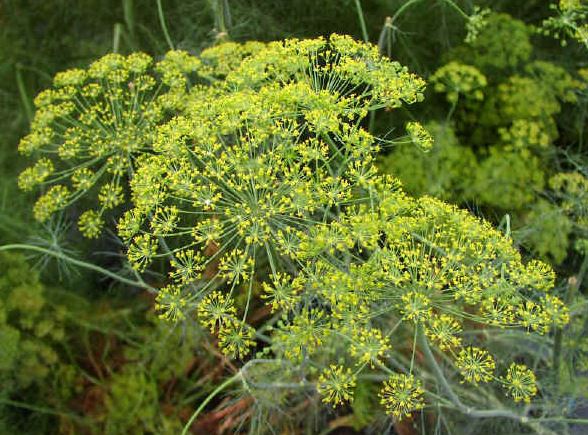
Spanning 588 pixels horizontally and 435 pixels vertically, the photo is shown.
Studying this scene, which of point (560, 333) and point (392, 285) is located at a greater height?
point (392, 285)

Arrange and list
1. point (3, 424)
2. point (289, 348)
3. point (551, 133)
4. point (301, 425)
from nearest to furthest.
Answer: point (289, 348)
point (3, 424)
point (301, 425)
point (551, 133)

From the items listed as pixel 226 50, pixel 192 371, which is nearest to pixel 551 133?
pixel 226 50

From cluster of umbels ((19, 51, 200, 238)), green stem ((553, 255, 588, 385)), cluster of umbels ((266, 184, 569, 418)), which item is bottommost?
green stem ((553, 255, 588, 385))

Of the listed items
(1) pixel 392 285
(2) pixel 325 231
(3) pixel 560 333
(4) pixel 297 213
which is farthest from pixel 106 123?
(3) pixel 560 333

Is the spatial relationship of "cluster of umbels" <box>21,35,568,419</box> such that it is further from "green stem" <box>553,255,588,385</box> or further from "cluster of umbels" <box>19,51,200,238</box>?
"green stem" <box>553,255,588,385</box>

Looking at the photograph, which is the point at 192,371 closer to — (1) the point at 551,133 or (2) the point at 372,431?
(2) the point at 372,431

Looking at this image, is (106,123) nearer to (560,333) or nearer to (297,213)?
(297,213)

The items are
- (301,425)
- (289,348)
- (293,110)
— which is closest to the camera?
(289,348)

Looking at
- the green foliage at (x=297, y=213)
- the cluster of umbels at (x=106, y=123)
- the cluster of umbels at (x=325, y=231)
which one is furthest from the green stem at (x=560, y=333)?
the cluster of umbels at (x=106, y=123)

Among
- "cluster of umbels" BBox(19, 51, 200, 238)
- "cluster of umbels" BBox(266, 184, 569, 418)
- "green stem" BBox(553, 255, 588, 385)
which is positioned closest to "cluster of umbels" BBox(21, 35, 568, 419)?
"cluster of umbels" BBox(266, 184, 569, 418)

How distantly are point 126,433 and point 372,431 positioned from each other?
4.84 ft

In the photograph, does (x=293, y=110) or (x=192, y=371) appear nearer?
(x=293, y=110)

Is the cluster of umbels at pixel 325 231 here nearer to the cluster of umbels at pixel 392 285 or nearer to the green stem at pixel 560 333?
the cluster of umbels at pixel 392 285

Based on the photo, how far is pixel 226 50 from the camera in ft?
9.29
